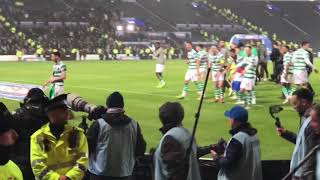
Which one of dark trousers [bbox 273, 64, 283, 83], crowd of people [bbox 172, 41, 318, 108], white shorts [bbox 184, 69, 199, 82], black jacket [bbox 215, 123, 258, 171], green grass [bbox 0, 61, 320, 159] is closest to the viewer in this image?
black jacket [bbox 215, 123, 258, 171]

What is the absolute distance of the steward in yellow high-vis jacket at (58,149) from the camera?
5652 mm

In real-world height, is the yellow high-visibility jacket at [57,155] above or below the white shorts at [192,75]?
above

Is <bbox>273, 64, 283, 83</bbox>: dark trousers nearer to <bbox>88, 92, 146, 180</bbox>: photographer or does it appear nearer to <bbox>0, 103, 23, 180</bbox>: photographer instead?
<bbox>88, 92, 146, 180</bbox>: photographer

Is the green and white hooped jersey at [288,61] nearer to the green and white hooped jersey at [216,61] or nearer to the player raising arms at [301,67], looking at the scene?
the player raising arms at [301,67]

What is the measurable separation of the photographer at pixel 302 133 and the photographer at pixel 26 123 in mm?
3013

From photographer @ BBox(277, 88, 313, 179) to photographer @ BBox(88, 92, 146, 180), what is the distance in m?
1.91

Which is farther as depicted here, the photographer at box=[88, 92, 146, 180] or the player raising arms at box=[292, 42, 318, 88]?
the player raising arms at box=[292, 42, 318, 88]

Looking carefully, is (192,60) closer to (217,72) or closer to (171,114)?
(217,72)

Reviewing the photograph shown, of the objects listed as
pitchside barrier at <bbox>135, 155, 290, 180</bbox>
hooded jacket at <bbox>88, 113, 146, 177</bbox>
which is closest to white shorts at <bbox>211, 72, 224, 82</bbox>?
pitchside barrier at <bbox>135, 155, 290, 180</bbox>

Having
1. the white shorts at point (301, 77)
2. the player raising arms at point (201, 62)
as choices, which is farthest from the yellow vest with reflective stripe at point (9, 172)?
the player raising arms at point (201, 62)

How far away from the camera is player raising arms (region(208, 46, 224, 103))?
21173 mm

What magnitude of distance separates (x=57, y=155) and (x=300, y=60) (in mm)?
15891

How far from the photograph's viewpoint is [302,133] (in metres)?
6.51

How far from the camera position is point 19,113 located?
6984 millimetres
